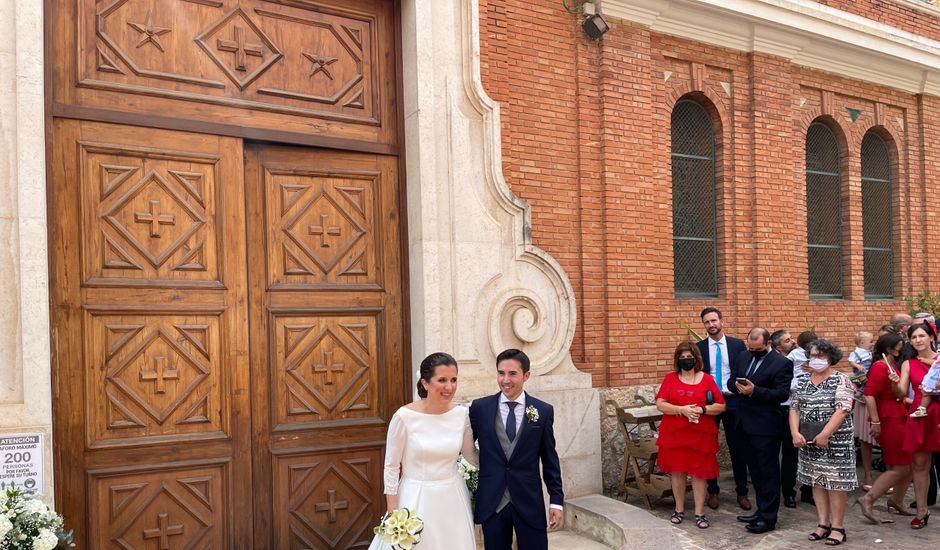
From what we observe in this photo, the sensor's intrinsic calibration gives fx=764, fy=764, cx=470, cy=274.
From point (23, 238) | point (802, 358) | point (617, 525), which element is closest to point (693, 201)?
point (802, 358)

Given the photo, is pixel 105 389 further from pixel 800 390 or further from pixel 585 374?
pixel 800 390

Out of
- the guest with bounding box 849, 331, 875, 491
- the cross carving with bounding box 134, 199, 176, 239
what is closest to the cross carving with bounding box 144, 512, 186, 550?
the cross carving with bounding box 134, 199, 176, 239

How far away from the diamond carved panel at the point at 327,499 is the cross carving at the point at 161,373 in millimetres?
A: 1218

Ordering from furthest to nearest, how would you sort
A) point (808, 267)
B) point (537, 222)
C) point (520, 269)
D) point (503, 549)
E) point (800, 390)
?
point (808, 267) → point (537, 222) → point (520, 269) → point (800, 390) → point (503, 549)

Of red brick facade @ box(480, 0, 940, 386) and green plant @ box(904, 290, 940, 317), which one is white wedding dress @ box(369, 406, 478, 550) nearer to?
red brick facade @ box(480, 0, 940, 386)

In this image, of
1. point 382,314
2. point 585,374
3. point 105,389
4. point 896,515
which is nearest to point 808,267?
point 896,515

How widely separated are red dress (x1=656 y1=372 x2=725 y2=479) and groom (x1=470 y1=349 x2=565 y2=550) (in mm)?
3095

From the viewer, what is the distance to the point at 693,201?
10.6 metres

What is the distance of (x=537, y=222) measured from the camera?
865cm

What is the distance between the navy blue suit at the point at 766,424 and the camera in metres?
7.57

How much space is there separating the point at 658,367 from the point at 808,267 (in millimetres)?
3634

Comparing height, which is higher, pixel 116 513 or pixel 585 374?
pixel 585 374

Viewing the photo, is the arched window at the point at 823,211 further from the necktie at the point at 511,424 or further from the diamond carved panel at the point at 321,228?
the necktie at the point at 511,424

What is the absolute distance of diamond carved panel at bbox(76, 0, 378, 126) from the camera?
629cm
